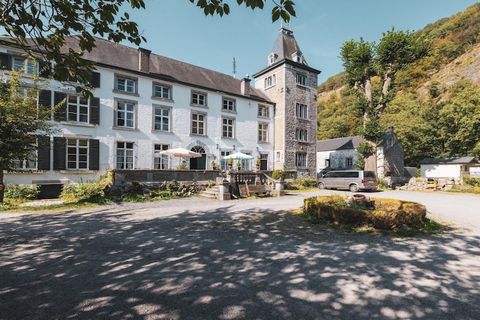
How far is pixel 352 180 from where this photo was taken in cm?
2228

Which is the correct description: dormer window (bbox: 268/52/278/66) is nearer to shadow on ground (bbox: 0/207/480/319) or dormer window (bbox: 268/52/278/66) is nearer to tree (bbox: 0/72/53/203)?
tree (bbox: 0/72/53/203)

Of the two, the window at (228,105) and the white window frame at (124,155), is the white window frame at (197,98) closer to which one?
the window at (228,105)

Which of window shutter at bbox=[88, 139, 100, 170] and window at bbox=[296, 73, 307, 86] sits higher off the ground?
window at bbox=[296, 73, 307, 86]

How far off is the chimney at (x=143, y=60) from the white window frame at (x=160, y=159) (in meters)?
6.15

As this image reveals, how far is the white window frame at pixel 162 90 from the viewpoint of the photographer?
71.9ft

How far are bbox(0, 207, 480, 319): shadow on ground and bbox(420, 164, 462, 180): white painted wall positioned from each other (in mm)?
34455

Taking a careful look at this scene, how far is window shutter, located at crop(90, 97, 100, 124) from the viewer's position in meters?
18.6

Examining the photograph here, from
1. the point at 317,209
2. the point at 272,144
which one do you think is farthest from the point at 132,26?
the point at 272,144

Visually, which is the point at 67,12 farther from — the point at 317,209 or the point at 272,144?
the point at 272,144

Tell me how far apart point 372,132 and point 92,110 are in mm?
25026

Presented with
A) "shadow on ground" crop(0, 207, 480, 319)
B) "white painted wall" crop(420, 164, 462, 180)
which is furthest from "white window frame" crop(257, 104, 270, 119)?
"white painted wall" crop(420, 164, 462, 180)

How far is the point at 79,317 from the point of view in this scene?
11.3 feet

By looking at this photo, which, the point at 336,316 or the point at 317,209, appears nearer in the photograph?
the point at 336,316

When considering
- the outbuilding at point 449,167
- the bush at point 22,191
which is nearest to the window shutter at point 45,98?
the bush at point 22,191
